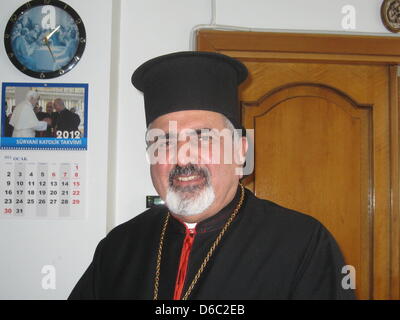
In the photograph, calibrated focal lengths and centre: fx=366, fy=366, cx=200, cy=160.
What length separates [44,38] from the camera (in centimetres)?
175

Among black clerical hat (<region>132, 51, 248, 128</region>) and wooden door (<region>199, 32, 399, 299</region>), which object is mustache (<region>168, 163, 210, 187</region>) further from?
wooden door (<region>199, 32, 399, 299</region>)

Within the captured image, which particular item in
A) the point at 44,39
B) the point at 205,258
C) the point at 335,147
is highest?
the point at 44,39

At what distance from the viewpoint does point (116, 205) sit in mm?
1891

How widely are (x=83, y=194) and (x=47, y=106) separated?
46 centimetres

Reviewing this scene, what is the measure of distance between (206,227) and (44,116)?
1.03 m

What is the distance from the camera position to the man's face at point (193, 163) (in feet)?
3.69

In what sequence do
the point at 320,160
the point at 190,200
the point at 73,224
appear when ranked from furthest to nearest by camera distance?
the point at 320,160
the point at 73,224
the point at 190,200

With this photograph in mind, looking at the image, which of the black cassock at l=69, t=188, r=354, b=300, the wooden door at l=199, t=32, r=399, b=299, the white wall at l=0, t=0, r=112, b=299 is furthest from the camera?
the wooden door at l=199, t=32, r=399, b=299

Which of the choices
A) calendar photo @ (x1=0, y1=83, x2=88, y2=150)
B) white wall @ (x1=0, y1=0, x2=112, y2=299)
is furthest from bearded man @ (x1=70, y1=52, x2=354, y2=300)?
calendar photo @ (x1=0, y1=83, x2=88, y2=150)

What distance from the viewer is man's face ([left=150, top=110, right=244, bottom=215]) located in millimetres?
1126

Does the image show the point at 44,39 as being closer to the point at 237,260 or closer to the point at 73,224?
the point at 73,224

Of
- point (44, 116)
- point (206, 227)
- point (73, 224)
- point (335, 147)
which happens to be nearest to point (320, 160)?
point (335, 147)
